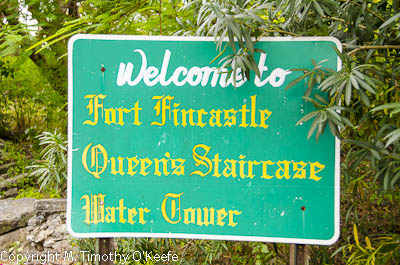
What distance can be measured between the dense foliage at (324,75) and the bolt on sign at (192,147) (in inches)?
4.0

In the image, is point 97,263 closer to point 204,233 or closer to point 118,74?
point 204,233

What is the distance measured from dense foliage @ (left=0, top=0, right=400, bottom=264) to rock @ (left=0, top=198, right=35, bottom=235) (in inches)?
44.1

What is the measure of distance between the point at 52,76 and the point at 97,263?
396 cm

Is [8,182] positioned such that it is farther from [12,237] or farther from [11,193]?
[12,237]

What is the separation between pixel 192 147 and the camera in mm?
1898

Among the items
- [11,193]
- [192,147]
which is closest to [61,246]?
[192,147]

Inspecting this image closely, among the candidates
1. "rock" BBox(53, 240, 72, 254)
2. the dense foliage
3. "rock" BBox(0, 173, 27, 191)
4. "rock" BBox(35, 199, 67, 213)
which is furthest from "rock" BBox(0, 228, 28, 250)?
"rock" BBox(0, 173, 27, 191)

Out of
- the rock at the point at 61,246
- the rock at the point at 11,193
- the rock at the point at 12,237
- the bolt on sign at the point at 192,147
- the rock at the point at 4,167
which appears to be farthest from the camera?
the rock at the point at 4,167

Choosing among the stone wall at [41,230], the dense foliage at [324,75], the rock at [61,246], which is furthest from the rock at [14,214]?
the dense foliage at [324,75]

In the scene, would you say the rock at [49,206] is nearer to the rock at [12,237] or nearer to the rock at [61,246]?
the rock at [61,246]

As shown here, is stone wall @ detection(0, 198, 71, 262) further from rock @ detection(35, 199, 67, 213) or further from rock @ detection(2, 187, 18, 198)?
rock @ detection(2, 187, 18, 198)

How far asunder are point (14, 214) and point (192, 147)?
3221mm

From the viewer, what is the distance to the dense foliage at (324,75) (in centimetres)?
167

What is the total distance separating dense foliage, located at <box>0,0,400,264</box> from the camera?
1670 millimetres
